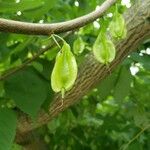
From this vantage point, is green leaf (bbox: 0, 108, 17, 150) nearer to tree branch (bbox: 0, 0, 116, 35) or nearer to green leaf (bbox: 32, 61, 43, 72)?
green leaf (bbox: 32, 61, 43, 72)

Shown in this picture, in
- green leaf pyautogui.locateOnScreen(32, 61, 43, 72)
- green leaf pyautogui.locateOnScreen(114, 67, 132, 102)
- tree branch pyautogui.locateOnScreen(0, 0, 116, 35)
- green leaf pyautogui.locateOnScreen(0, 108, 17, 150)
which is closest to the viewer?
tree branch pyautogui.locateOnScreen(0, 0, 116, 35)

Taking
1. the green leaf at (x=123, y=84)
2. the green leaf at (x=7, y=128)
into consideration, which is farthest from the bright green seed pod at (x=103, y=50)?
the green leaf at (x=123, y=84)

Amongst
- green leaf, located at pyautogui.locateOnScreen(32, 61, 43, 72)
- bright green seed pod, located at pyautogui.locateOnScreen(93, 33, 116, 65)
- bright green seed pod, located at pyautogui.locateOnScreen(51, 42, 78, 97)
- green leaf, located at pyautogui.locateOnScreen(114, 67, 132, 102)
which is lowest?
green leaf, located at pyautogui.locateOnScreen(114, 67, 132, 102)

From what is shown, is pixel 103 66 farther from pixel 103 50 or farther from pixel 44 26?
pixel 44 26

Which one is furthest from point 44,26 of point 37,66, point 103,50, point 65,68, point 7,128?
point 37,66

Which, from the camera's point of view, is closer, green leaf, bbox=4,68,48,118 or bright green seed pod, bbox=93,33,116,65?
bright green seed pod, bbox=93,33,116,65

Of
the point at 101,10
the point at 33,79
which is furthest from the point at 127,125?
the point at 101,10

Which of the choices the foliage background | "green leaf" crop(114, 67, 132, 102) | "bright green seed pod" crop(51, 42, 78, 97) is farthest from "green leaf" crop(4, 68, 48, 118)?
"bright green seed pod" crop(51, 42, 78, 97)

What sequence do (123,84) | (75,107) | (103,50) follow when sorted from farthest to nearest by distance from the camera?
(75,107) < (123,84) < (103,50)
